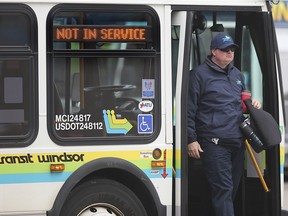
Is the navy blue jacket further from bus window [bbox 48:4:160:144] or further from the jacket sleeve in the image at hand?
bus window [bbox 48:4:160:144]

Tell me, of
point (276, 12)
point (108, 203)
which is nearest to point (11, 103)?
point (108, 203)

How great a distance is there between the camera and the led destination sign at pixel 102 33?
5891 mm

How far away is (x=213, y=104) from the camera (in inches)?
251

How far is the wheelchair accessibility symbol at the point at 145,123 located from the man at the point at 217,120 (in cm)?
41

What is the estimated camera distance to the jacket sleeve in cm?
632

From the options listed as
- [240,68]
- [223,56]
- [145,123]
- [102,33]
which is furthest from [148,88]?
[240,68]

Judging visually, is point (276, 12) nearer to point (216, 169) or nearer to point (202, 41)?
point (202, 41)

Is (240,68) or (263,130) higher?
(240,68)

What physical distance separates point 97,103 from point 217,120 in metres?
1.13

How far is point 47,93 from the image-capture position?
5.87 meters

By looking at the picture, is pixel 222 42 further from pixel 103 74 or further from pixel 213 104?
pixel 103 74

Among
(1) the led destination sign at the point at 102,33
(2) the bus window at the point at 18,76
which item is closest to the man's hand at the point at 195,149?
(1) the led destination sign at the point at 102,33

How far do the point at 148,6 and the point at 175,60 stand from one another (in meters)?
0.61

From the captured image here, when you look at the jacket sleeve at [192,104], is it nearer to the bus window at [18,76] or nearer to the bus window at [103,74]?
the bus window at [103,74]
